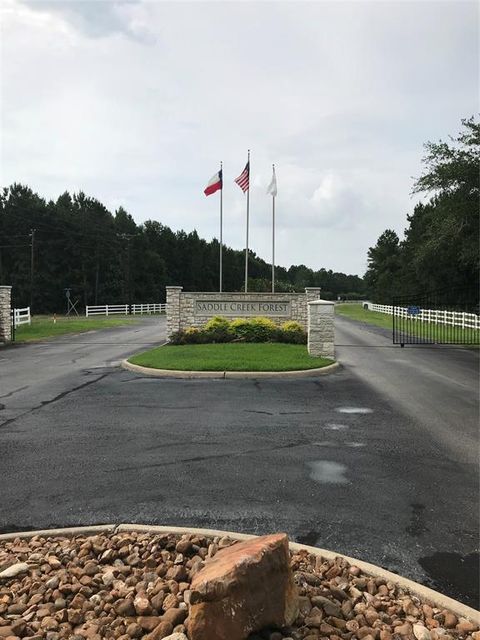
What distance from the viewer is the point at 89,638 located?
2.50m

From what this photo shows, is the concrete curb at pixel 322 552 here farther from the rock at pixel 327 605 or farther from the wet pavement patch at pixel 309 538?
the rock at pixel 327 605

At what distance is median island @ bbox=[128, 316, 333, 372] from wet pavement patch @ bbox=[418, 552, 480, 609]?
831 cm

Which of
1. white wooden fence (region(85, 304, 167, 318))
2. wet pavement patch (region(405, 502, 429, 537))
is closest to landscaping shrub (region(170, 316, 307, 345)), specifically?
wet pavement patch (region(405, 502, 429, 537))

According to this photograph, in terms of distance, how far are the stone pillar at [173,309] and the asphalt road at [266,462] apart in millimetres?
9465

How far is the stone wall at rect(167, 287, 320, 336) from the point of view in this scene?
65.9ft

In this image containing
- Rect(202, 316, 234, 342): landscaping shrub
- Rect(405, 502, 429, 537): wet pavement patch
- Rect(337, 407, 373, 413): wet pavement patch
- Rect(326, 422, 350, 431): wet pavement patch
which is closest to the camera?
Rect(405, 502, 429, 537): wet pavement patch

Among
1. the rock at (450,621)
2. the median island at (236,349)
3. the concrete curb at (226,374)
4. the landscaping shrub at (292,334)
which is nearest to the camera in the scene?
the rock at (450,621)

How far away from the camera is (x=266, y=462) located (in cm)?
548

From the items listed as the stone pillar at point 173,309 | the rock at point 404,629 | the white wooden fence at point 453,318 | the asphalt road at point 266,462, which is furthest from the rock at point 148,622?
the white wooden fence at point 453,318

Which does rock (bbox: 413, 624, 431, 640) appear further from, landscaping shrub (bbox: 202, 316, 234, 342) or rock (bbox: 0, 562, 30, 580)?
landscaping shrub (bbox: 202, 316, 234, 342)

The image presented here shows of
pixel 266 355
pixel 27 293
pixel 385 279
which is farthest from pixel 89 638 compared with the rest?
pixel 385 279

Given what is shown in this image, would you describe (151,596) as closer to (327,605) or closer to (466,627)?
(327,605)

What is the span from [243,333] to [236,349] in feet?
10.4

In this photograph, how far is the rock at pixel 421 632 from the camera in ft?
8.39
